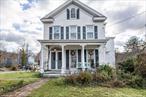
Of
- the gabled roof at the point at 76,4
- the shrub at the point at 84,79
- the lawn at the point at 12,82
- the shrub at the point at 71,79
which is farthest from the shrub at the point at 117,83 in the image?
the gabled roof at the point at 76,4

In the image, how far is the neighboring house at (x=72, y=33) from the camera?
1105 inches

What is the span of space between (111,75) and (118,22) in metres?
22.4

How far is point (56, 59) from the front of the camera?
28.4 m

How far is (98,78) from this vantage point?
1667 cm

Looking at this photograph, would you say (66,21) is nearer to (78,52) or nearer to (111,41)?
(78,52)

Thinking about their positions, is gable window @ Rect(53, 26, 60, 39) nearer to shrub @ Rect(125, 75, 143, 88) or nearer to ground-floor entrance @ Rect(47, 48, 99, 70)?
ground-floor entrance @ Rect(47, 48, 99, 70)

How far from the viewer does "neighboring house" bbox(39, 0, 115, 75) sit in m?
28.1

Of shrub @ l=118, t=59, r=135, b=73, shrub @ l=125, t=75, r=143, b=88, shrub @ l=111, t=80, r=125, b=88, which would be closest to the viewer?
shrub @ l=111, t=80, r=125, b=88

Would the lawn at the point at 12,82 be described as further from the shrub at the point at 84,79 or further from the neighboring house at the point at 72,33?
the neighboring house at the point at 72,33

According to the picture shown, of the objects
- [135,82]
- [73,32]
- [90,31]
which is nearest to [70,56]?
[73,32]

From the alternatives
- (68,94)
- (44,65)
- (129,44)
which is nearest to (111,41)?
(44,65)

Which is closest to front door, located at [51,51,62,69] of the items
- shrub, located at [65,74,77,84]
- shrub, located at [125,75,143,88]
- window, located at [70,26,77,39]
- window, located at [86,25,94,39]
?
window, located at [70,26,77,39]

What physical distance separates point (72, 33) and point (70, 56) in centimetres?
274

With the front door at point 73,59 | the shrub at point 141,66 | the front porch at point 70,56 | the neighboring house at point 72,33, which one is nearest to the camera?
the shrub at point 141,66
